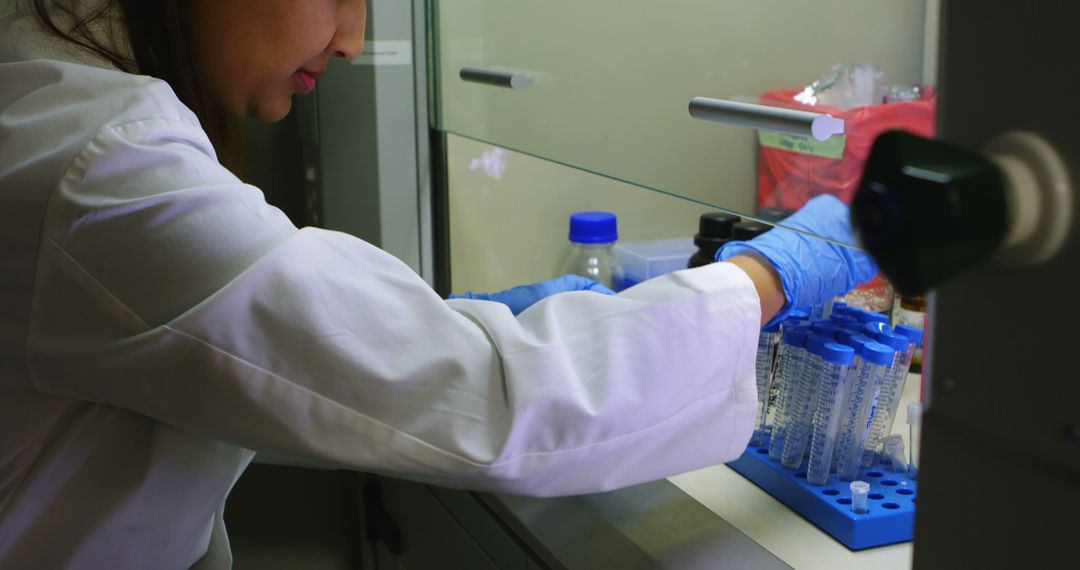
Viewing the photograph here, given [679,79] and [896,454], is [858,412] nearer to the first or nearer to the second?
[896,454]

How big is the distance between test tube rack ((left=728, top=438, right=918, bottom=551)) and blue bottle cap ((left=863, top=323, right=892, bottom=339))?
15 centimetres

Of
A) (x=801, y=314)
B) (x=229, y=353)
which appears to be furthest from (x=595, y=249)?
(x=229, y=353)

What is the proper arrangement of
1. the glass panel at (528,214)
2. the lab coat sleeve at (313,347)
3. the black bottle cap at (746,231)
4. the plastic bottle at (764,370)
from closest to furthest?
the lab coat sleeve at (313,347)
the plastic bottle at (764,370)
the black bottle cap at (746,231)
the glass panel at (528,214)

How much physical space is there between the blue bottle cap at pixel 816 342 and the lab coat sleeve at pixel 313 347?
16cm

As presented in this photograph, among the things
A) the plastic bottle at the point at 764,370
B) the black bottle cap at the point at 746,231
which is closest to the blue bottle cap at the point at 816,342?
the plastic bottle at the point at 764,370

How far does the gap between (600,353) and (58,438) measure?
490mm

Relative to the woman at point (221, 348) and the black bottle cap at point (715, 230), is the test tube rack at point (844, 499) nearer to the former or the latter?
the woman at point (221, 348)

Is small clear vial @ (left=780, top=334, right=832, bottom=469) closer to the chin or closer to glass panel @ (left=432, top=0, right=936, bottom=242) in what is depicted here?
glass panel @ (left=432, top=0, right=936, bottom=242)

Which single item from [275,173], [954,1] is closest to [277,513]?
[275,173]

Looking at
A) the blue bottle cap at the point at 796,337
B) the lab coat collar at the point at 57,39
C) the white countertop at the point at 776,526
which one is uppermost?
the lab coat collar at the point at 57,39

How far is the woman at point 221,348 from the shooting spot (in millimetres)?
765

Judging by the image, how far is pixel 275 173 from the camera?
75.8 inches

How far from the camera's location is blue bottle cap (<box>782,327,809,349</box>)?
3.37 feet

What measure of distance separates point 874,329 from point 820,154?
9.2 inches
